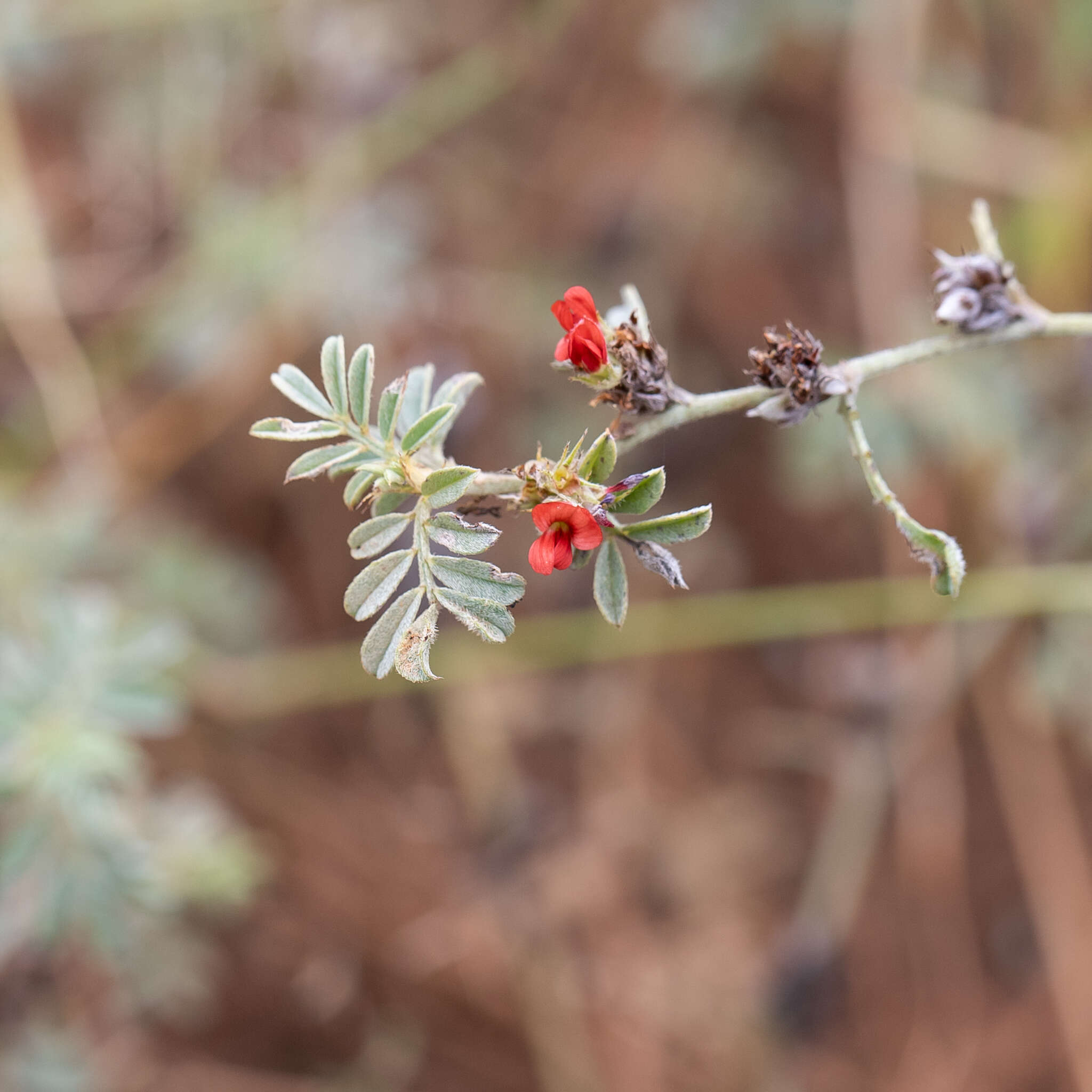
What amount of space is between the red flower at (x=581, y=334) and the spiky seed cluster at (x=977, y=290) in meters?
0.50

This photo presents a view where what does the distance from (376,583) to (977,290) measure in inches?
35.3

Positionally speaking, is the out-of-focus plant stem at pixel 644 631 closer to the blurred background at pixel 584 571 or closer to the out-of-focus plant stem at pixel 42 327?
the blurred background at pixel 584 571

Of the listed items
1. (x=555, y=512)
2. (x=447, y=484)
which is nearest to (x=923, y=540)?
(x=555, y=512)

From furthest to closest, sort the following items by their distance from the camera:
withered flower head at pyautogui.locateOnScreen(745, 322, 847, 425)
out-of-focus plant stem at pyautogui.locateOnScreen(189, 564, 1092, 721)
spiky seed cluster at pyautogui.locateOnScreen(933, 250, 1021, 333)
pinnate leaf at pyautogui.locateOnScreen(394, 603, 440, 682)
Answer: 1. out-of-focus plant stem at pyautogui.locateOnScreen(189, 564, 1092, 721)
2. spiky seed cluster at pyautogui.locateOnScreen(933, 250, 1021, 333)
3. withered flower head at pyautogui.locateOnScreen(745, 322, 847, 425)
4. pinnate leaf at pyautogui.locateOnScreen(394, 603, 440, 682)

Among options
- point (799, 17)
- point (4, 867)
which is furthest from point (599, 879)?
point (799, 17)

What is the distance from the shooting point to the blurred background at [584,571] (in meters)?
3.11

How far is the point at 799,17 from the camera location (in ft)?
11.4

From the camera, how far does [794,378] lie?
1246 millimetres

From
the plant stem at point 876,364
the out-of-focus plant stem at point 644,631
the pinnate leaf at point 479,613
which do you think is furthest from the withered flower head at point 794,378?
the out-of-focus plant stem at point 644,631

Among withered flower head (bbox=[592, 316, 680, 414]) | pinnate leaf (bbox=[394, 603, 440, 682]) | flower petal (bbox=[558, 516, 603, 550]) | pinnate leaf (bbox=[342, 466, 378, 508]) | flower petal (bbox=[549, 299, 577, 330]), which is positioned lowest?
pinnate leaf (bbox=[394, 603, 440, 682])

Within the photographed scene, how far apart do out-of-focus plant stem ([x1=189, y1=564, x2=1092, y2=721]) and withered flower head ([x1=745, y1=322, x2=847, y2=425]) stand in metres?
1.60

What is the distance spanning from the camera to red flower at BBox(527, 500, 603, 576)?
41.3 inches

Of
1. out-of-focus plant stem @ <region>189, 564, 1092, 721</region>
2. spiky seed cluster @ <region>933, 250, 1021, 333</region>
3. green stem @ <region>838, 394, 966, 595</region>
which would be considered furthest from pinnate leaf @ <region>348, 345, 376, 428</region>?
out-of-focus plant stem @ <region>189, 564, 1092, 721</region>

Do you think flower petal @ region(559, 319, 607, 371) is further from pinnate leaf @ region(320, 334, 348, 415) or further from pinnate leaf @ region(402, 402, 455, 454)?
pinnate leaf @ region(320, 334, 348, 415)
